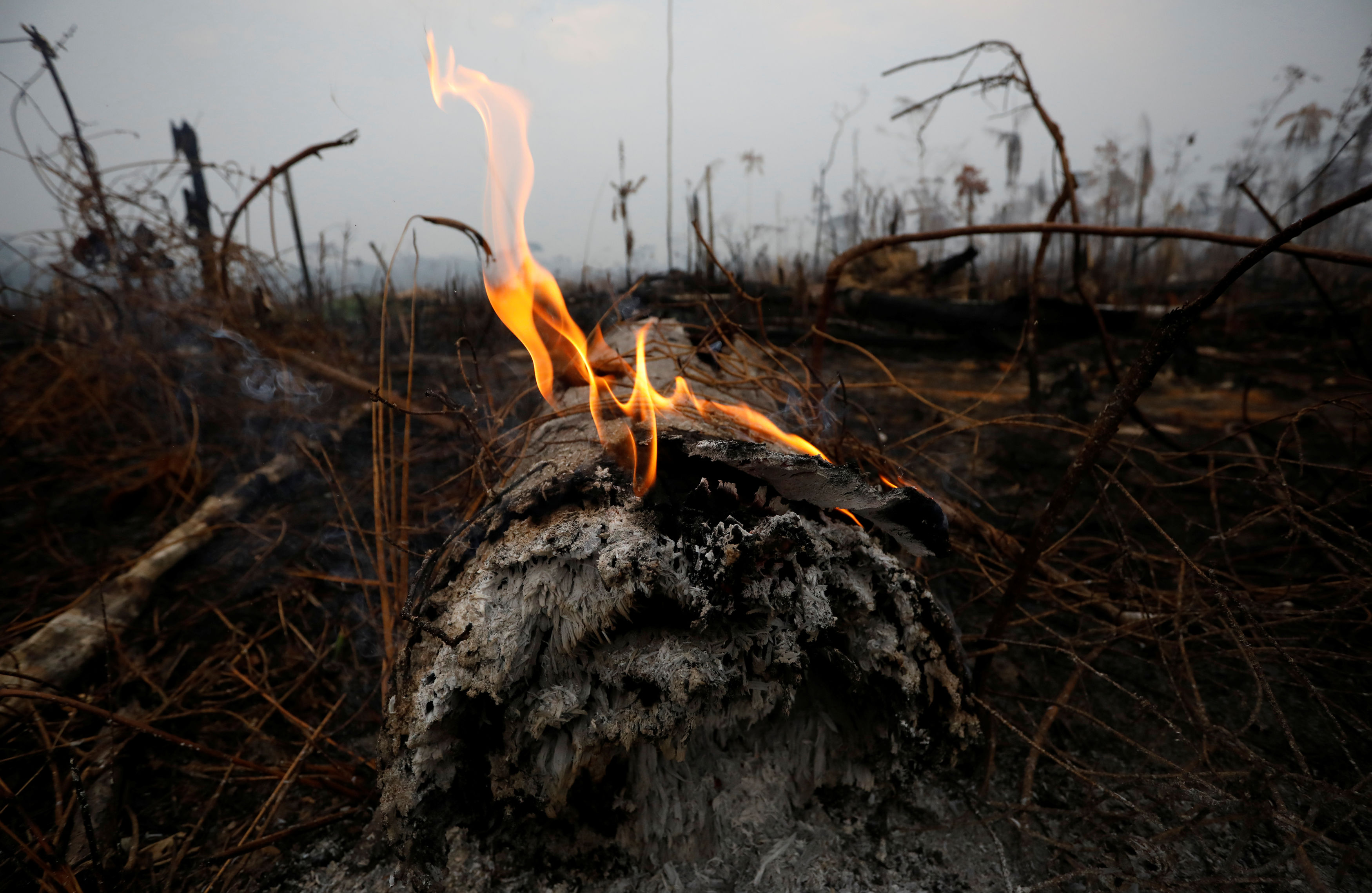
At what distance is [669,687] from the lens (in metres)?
0.89

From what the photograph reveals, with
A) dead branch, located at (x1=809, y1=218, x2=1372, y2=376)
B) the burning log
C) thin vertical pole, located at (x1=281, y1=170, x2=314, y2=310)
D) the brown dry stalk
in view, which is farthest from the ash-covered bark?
thin vertical pole, located at (x1=281, y1=170, x2=314, y2=310)

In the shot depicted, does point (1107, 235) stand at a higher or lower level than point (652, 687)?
higher

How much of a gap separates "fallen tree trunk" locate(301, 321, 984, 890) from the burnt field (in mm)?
35

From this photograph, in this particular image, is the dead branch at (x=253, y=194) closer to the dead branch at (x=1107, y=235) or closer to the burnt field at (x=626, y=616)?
the burnt field at (x=626, y=616)

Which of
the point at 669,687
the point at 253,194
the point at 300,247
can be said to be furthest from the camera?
the point at 300,247

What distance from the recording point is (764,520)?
92 cm

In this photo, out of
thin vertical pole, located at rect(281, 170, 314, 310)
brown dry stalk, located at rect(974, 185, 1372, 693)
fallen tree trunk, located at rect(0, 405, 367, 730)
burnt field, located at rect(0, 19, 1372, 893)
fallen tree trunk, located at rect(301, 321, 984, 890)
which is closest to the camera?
brown dry stalk, located at rect(974, 185, 1372, 693)

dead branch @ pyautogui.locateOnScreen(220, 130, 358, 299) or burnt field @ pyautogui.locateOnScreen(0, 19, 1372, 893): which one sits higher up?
dead branch @ pyautogui.locateOnScreen(220, 130, 358, 299)

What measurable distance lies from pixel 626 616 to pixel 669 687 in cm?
14

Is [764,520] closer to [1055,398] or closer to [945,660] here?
[945,660]

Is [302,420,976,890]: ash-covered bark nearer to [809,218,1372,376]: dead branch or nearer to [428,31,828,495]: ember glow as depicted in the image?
[428,31,828,495]: ember glow

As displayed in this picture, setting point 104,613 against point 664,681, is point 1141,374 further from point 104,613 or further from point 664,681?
point 104,613

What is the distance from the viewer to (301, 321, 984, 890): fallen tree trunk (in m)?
0.91

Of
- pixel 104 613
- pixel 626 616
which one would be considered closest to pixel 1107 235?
pixel 626 616
